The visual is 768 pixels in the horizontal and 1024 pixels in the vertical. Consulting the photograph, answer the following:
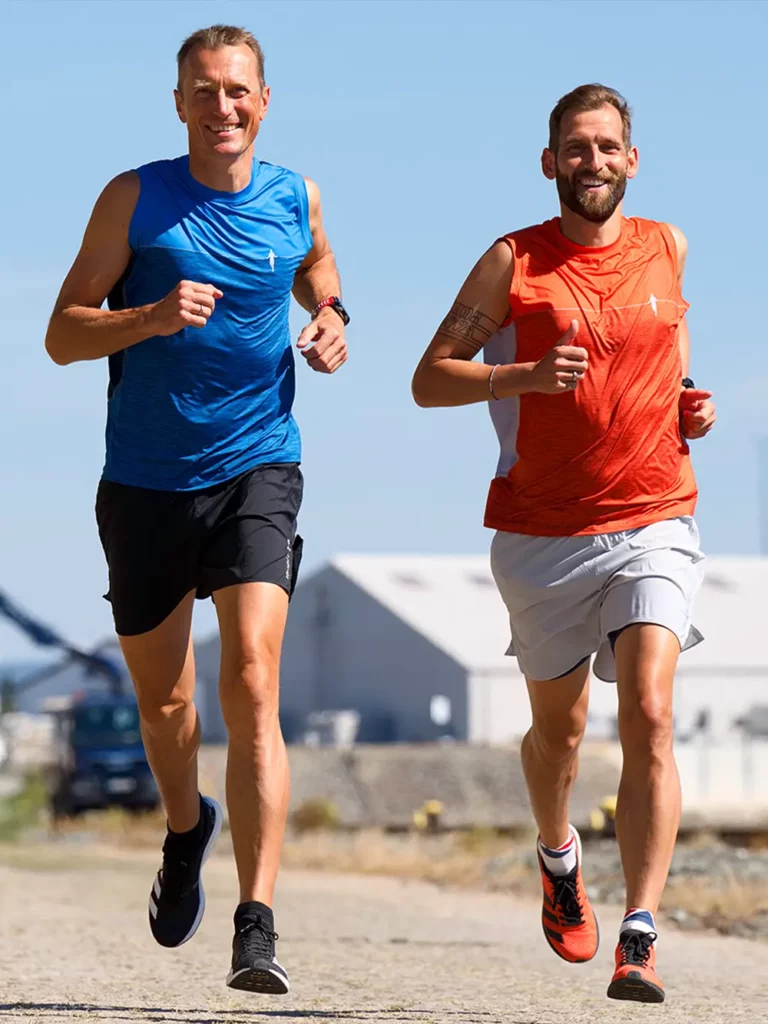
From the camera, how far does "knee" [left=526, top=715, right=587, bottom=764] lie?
6.91 meters

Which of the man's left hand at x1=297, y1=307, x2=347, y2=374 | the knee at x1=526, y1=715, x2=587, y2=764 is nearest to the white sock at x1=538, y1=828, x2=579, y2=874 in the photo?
the knee at x1=526, y1=715, x2=587, y2=764

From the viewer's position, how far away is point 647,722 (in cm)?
612

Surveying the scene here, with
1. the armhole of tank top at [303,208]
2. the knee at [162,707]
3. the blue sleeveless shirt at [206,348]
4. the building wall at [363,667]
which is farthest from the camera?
the building wall at [363,667]

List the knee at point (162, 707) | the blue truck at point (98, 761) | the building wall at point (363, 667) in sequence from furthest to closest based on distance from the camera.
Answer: the building wall at point (363, 667) → the blue truck at point (98, 761) → the knee at point (162, 707)

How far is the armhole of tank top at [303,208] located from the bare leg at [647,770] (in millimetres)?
1683

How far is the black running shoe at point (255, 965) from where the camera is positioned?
5.69 meters

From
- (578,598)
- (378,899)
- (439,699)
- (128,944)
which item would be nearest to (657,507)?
(578,598)

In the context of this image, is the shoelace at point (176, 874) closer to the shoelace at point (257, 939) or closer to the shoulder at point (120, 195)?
the shoelace at point (257, 939)

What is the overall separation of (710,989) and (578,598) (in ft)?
5.96

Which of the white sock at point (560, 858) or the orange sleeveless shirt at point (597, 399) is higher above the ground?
the orange sleeveless shirt at point (597, 399)

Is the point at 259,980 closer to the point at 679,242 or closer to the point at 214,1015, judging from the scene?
the point at 214,1015

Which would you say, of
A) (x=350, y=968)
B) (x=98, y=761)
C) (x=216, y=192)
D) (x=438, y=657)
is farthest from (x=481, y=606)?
(x=216, y=192)

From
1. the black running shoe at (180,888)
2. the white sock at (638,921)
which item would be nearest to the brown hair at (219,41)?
the black running shoe at (180,888)

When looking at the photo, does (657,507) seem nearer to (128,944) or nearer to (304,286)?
(304,286)
